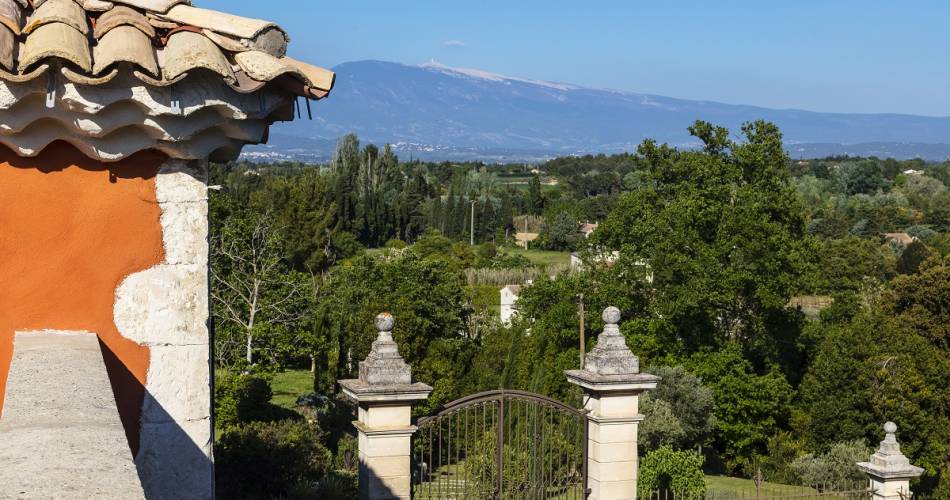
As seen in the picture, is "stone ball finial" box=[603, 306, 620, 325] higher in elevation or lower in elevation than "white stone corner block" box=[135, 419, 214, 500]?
lower

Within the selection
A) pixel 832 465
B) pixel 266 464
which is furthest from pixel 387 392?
pixel 832 465

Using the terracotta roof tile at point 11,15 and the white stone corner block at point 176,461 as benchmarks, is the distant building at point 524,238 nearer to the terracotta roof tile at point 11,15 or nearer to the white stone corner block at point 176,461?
the white stone corner block at point 176,461

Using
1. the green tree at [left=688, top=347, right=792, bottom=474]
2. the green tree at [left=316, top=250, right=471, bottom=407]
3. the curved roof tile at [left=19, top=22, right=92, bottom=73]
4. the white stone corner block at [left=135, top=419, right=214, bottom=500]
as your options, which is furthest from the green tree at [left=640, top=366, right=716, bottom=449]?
the curved roof tile at [left=19, top=22, right=92, bottom=73]

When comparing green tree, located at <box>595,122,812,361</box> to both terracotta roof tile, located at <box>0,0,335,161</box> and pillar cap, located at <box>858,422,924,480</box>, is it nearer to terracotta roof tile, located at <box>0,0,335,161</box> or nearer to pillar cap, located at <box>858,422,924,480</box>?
pillar cap, located at <box>858,422,924,480</box>

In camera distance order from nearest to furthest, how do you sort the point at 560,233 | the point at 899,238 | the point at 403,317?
the point at 403,317 < the point at 899,238 < the point at 560,233

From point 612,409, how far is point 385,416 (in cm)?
205

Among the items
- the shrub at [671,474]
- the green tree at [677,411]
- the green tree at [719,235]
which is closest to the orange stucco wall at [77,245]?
the shrub at [671,474]

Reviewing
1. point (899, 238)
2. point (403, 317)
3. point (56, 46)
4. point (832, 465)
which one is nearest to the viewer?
point (56, 46)

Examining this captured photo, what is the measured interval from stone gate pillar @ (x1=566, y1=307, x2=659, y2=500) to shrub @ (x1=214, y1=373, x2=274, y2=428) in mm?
15426

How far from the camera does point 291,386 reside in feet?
120

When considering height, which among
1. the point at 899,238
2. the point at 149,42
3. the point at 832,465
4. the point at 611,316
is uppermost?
the point at 149,42

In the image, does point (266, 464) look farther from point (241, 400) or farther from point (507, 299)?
point (507, 299)

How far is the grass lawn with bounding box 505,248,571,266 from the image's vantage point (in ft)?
233

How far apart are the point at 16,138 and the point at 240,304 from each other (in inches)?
1043
